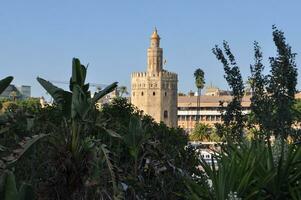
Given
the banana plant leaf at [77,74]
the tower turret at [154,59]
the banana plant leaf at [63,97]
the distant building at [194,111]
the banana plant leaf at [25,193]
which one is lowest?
the banana plant leaf at [25,193]

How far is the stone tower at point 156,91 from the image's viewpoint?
97312mm

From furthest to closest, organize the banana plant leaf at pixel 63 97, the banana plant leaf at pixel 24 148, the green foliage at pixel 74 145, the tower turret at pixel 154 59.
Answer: the tower turret at pixel 154 59, the banana plant leaf at pixel 63 97, the green foliage at pixel 74 145, the banana plant leaf at pixel 24 148

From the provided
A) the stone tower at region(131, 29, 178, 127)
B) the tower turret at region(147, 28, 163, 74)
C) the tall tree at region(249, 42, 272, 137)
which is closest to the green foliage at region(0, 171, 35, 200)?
the tall tree at region(249, 42, 272, 137)

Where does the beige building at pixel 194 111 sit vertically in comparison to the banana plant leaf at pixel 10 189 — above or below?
above

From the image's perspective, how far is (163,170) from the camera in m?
9.99

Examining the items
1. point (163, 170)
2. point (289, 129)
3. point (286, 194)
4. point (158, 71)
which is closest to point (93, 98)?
point (163, 170)

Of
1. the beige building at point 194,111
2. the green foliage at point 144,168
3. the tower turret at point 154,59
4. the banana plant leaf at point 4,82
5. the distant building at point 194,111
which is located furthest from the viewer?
the distant building at point 194,111

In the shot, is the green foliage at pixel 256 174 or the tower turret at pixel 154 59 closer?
the green foliage at pixel 256 174

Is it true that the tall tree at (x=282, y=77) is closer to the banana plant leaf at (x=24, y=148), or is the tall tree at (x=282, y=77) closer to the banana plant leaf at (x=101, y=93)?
the banana plant leaf at (x=101, y=93)

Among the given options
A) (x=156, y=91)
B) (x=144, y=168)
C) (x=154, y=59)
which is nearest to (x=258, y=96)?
(x=144, y=168)

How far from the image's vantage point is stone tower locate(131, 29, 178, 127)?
97.3 m

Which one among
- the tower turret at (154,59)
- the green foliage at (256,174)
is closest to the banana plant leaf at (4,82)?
the green foliage at (256,174)

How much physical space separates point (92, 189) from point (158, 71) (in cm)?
9386

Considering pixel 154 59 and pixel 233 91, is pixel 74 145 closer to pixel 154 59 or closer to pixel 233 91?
pixel 233 91
